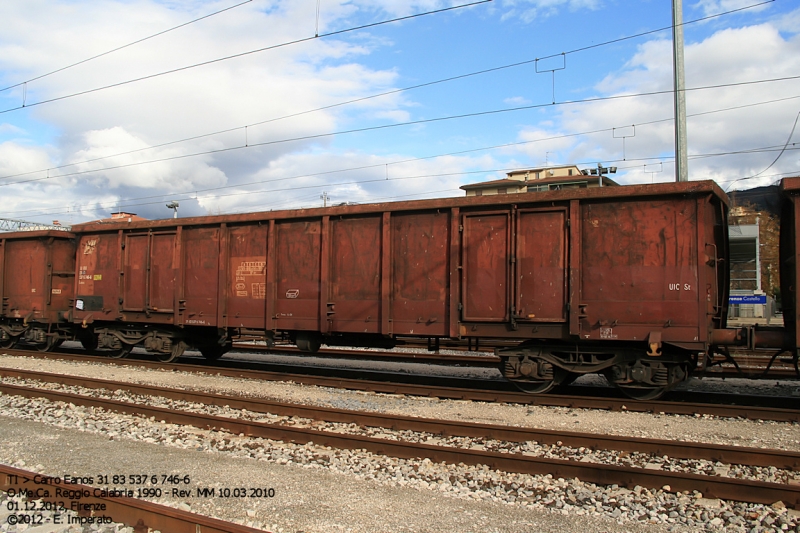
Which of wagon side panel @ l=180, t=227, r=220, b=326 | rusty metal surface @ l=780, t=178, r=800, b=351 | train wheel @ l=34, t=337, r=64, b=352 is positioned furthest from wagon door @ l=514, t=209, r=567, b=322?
train wheel @ l=34, t=337, r=64, b=352

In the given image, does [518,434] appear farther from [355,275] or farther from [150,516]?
[355,275]

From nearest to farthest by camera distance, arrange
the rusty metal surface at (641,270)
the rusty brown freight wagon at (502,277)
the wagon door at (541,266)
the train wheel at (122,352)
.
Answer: the rusty metal surface at (641,270), the rusty brown freight wagon at (502,277), the wagon door at (541,266), the train wheel at (122,352)

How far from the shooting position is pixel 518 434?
266 inches

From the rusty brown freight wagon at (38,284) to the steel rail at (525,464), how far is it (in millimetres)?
9157

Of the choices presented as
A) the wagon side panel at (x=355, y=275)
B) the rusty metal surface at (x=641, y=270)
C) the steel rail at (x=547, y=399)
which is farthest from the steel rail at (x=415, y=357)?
the rusty metal surface at (x=641, y=270)

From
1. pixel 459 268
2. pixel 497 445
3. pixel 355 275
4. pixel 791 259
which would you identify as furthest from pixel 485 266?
pixel 791 259

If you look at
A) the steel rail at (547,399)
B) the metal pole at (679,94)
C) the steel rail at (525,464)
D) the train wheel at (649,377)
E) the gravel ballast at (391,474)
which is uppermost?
the metal pole at (679,94)

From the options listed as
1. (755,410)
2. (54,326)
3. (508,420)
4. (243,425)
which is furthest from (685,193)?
(54,326)

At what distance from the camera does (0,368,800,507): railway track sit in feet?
16.8

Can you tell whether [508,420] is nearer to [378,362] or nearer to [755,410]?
[755,410]

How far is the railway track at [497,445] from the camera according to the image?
512cm

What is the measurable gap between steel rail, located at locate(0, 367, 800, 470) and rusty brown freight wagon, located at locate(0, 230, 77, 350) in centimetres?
770

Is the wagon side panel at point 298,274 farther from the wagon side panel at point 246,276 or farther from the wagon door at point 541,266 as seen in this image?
the wagon door at point 541,266

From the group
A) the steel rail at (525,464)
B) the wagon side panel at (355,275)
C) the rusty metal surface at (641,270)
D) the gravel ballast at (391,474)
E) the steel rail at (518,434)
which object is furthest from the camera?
the wagon side panel at (355,275)
